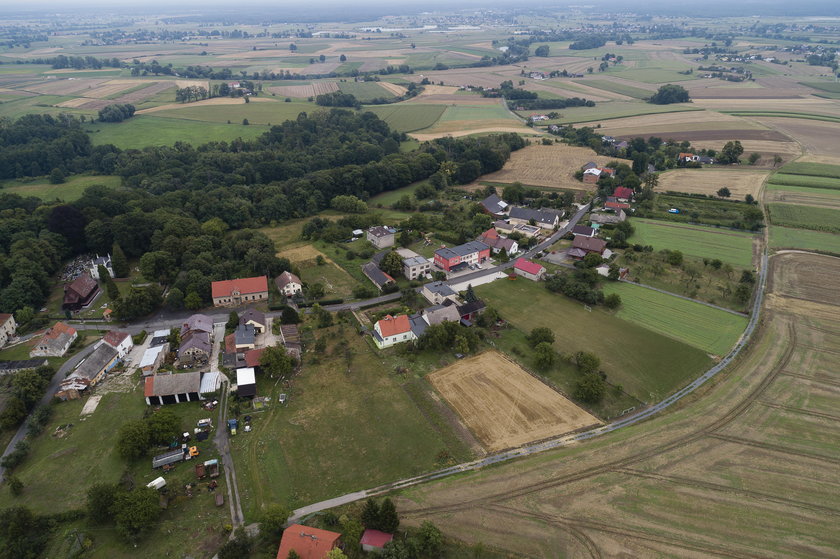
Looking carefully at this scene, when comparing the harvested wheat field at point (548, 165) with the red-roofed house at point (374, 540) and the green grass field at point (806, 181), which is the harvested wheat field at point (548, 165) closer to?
the green grass field at point (806, 181)

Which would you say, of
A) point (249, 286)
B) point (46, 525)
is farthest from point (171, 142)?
point (46, 525)

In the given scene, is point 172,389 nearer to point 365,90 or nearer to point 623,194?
point 623,194

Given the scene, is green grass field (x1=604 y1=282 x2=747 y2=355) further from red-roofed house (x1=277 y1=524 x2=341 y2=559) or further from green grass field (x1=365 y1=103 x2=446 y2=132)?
green grass field (x1=365 y1=103 x2=446 y2=132)

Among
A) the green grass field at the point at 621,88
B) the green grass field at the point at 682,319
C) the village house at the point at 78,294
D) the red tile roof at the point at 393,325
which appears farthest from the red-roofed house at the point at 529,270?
the green grass field at the point at 621,88

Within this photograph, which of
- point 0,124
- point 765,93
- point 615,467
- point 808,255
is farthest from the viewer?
point 765,93

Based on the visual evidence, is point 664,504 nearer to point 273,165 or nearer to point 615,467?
point 615,467

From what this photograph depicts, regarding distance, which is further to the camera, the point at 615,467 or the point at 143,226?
the point at 143,226

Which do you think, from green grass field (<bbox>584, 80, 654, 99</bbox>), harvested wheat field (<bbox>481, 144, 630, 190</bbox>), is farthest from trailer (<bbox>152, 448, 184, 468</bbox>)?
green grass field (<bbox>584, 80, 654, 99</bbox>)
